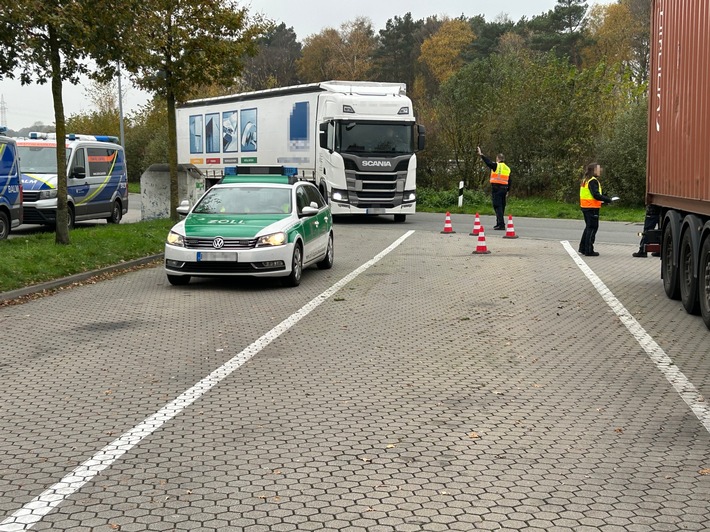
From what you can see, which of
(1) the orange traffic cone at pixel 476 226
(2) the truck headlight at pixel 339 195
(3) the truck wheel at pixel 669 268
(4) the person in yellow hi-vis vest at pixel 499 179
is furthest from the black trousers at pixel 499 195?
(3) the truck wheel at pixel 669 268

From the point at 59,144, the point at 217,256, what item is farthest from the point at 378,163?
the point at 217,256

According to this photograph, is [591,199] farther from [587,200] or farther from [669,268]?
[669,268]

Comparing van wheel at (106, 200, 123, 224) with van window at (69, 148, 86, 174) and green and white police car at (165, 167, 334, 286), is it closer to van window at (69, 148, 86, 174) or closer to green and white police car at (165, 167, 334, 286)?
van window at (69, 148, 86, 174)

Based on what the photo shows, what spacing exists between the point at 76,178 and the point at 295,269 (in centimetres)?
1188

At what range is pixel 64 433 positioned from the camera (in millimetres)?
5973

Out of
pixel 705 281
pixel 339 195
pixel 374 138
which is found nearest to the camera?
pixel 705 281

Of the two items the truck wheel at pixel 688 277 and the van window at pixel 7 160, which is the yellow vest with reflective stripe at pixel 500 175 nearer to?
the van window at pixel 7 160

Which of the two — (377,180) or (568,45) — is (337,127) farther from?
(568,45)

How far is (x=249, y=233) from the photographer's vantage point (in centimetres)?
1316

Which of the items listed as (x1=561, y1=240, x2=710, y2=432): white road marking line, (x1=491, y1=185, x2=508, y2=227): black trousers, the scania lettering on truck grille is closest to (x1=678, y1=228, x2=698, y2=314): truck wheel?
(x1=561, y1=240, x2=710, y2=432): white road marking line

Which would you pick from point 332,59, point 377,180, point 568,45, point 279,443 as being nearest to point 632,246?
point 377,180

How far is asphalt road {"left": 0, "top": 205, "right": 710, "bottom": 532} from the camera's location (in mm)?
4613

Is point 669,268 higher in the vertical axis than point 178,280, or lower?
higher

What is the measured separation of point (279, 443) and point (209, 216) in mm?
8638
